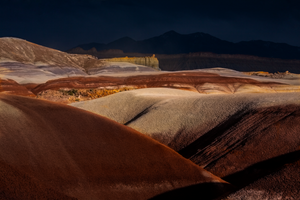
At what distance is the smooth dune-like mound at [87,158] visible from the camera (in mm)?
5557

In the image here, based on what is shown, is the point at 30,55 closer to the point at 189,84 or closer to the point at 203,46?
the point at 189,84

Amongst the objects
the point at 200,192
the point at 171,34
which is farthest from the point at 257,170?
the point at 171,34

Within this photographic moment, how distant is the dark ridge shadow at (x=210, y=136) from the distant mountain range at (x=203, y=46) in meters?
142

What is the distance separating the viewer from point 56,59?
55.6 meters

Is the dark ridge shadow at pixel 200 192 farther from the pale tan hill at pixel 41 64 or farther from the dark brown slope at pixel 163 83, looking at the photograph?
the pale tan hill at pixel 41 64

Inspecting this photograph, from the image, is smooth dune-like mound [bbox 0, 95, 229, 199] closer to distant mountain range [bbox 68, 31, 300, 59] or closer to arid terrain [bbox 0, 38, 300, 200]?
arid terrain [bbox 0, 38, 300, 200]

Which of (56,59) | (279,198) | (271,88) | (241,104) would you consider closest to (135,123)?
(241,104)

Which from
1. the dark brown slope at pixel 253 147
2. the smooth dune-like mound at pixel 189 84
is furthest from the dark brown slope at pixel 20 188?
the smooth dune-like mound at pixel 189 84

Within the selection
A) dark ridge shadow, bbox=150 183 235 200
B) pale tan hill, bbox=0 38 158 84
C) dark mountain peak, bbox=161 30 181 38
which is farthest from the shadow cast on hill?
dark mountain peak, bbox=161 30 181 38

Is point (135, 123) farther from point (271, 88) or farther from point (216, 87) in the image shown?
point (271, 88)

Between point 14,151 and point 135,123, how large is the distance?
6.30 meters

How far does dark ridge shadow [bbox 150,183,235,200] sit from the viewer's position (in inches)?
232

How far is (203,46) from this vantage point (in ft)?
509

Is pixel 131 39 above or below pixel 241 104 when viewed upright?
above
